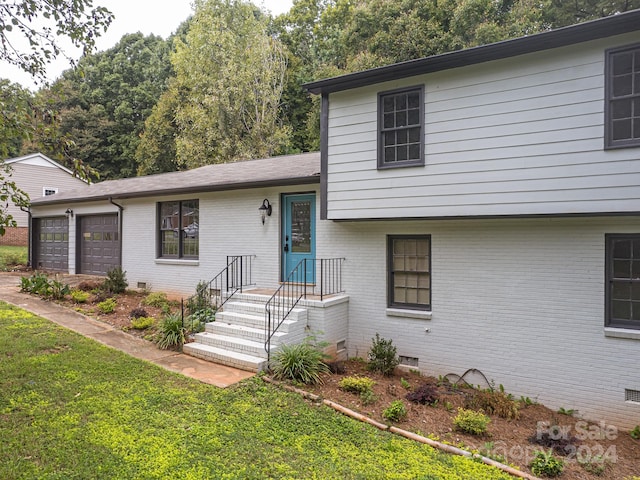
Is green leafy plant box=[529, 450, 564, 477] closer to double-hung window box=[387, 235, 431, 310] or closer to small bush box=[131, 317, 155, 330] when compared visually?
double-hung window box=[387, 235, 431, 310]

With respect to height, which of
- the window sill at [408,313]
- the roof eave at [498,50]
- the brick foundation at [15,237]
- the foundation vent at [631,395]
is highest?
the roof eave at [498,50]

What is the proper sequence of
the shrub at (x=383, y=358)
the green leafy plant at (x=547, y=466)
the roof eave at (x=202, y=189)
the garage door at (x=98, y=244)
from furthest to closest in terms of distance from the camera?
the garage door at (x=98, y=244), the roof eave at (x=202, y=189), the shrub at (x=383, y=358), the green leafy plant at (x=547, y=466)

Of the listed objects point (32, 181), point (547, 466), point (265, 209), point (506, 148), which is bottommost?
point (547, 466)

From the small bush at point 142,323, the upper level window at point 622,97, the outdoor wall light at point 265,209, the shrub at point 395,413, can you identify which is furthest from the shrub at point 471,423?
the small bush at point 142,323

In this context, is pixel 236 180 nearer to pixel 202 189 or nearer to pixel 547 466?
pixel 202 189

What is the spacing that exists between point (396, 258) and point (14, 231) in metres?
23.4

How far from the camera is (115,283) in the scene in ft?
38.2

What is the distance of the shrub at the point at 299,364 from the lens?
20.3 ft

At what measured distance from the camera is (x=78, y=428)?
436 cm

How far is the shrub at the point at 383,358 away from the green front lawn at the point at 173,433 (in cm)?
217

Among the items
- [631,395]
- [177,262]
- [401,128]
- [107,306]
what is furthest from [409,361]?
[107,306]

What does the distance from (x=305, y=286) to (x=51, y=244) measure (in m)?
12.8

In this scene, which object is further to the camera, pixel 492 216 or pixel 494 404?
pixel 492 216

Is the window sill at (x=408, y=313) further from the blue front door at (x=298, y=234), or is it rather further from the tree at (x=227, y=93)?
the tree at (x=227, y=93)
